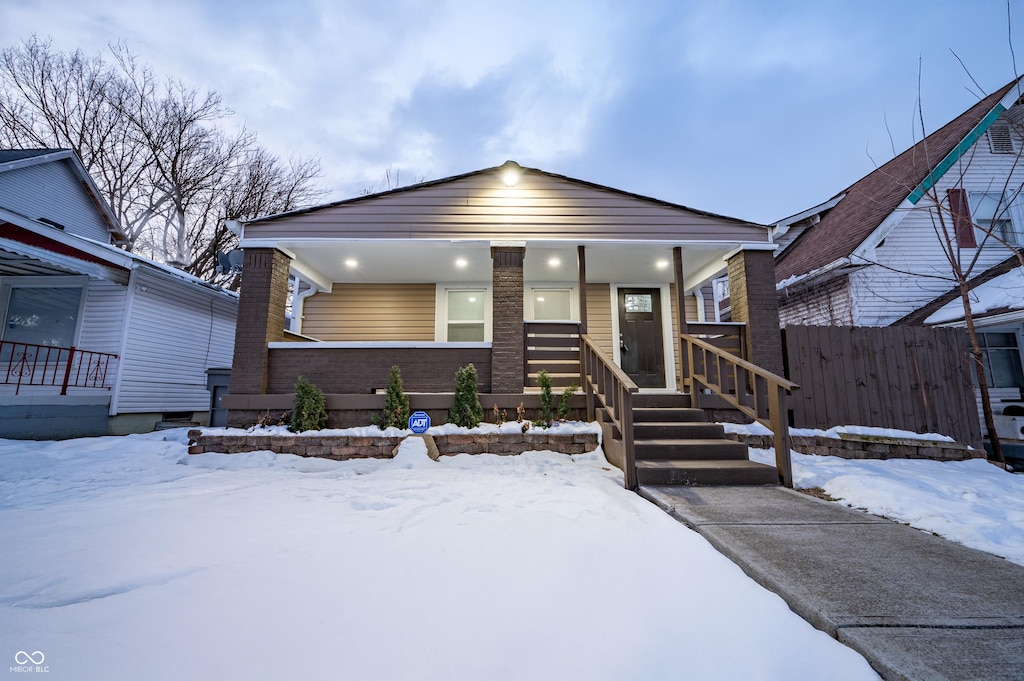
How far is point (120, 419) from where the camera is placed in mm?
8312

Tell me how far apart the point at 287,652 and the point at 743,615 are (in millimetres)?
1928

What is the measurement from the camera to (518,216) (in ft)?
23.7

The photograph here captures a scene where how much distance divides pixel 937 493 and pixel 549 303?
6618 millimetres

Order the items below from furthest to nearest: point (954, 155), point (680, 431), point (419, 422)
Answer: point (954, 155), point (419, 422), point (680, 431)

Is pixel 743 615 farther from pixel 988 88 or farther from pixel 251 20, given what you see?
pixel 251 20

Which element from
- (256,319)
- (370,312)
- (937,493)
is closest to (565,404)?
(937,493)

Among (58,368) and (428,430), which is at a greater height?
(58,368)

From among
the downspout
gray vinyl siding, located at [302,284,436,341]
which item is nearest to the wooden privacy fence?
gray vinyl siding, located at [302,284,436,341]

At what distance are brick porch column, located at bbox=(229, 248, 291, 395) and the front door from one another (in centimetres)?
675

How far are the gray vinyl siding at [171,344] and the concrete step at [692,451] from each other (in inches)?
401

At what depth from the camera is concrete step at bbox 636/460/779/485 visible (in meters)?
4.32

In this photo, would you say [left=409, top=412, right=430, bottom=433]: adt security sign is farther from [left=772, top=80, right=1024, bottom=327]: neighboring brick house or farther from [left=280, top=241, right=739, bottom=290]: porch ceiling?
[left=772, top=80, right=1024, bottom=327]: neighboring brick house

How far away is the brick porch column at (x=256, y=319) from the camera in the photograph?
21.1ft

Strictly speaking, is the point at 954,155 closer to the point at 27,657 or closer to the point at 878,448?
the point at 878,448
